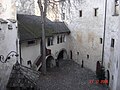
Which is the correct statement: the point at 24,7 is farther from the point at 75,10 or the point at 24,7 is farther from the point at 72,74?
the point at 72,74

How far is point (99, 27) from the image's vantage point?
2230 centimetres

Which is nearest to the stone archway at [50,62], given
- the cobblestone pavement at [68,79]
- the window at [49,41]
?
the cobblestone pavement at [68,79]

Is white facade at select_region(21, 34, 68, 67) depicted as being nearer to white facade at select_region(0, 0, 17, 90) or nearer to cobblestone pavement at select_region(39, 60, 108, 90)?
cobblestone pavement at select_region(39, 60, 108, 90)

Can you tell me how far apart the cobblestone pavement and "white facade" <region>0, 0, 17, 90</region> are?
5.40m

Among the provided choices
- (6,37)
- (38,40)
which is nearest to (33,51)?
(38,40)

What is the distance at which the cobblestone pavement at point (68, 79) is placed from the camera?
18.9 meters

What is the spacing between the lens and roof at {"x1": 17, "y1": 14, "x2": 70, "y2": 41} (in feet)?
67.1

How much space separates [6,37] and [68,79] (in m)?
9.43

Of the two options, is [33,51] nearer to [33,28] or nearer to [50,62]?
[33,28]

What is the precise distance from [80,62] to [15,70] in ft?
53.8

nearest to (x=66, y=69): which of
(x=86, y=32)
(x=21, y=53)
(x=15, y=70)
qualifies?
(x=86, y=32)

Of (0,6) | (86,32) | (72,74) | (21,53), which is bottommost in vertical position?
(72,74)

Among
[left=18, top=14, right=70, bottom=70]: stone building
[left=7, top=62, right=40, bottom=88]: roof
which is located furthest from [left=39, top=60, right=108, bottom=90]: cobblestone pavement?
[left=7, top=62, right=40, bottom=88]: roof

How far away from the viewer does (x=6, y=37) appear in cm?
1358
